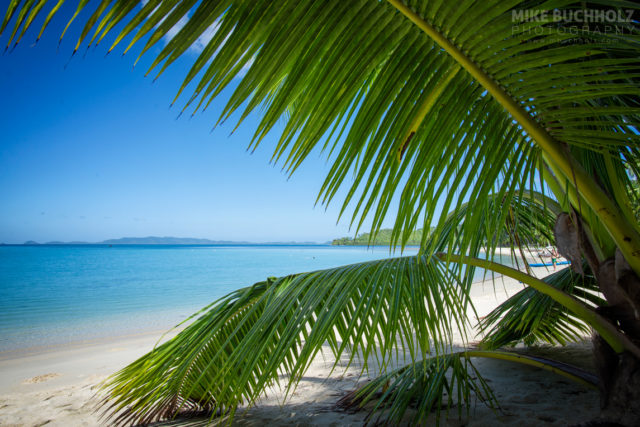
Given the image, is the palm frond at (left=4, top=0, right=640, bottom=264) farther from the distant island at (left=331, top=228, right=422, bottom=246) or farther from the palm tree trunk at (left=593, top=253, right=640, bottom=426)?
the palm tree trunk at (left=593, top=253, right=640, bottom=426)

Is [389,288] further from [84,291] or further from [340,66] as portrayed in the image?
[84,291]

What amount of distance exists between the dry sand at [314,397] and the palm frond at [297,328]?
21cm

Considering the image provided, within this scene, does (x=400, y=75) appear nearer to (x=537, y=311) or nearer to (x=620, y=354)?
(x=620, y=354)

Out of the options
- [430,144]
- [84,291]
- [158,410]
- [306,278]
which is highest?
[430,144]

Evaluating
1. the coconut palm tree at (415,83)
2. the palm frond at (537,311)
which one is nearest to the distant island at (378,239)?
the coconut palm tree at (415,83)

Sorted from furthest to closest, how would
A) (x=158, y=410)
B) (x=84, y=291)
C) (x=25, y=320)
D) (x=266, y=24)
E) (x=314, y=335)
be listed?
1. (x=84, y=291)
2. (x=25, y=320)
3. (x=158, y=410)
4. (x=314, y=335)
5. (x=266, y=24)

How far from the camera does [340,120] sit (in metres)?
0.73

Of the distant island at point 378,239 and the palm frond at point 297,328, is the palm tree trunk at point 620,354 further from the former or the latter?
the distant island at point 378,239

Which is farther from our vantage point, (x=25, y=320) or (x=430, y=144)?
(x=25, y=320)

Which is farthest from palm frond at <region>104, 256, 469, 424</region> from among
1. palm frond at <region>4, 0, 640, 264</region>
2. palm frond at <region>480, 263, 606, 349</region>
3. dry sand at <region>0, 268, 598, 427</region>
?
palm frond at <region>480, 263, 606, 349</region>

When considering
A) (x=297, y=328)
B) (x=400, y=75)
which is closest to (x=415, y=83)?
(x=400, y=75)

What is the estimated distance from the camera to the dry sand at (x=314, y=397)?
188 centimetres

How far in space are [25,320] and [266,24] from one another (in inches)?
448

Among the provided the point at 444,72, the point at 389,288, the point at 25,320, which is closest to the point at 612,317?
the point at 389,288
